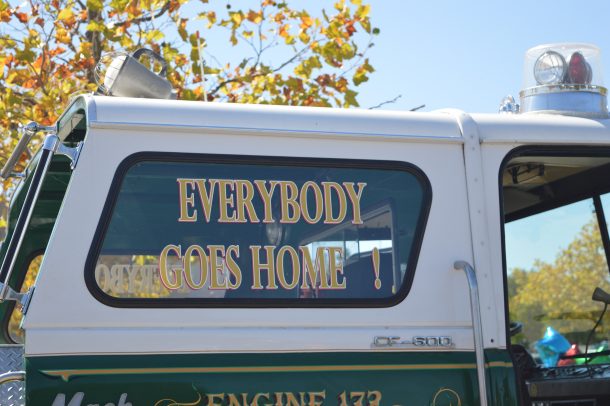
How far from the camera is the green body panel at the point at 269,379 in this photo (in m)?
3.19

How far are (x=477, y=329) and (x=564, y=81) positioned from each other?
1.40m

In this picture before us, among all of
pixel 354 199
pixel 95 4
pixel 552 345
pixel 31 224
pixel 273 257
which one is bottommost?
pixel 273 257

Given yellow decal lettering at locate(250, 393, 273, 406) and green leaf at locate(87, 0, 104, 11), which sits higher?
green leaf at locate(87, 0, 104, 11)

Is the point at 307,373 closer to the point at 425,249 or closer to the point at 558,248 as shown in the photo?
the point at 425,249

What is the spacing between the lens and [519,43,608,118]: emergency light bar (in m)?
4.22


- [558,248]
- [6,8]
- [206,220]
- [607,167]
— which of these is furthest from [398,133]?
[6,8]

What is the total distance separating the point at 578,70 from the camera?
14.4ft

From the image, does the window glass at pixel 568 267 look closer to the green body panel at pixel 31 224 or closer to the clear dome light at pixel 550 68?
the clear dome light at pixel 550 68

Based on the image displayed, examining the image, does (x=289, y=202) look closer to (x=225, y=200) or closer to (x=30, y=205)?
(x=225, y=200)

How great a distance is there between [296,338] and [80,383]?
2.53ft

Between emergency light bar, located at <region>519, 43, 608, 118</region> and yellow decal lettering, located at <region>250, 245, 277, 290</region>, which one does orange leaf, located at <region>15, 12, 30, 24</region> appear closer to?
emergency light bar, located at <region>519, 43, 608, 118</region>

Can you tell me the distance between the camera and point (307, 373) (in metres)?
3.41

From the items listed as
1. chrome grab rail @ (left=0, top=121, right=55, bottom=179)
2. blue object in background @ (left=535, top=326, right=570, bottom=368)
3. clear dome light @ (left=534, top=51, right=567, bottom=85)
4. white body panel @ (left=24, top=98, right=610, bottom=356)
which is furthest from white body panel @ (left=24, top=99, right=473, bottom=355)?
blue object in background @ (left=535, top=326, right=570, bottom=368)

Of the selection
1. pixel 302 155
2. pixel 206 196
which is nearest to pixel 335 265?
pixel 302 155
